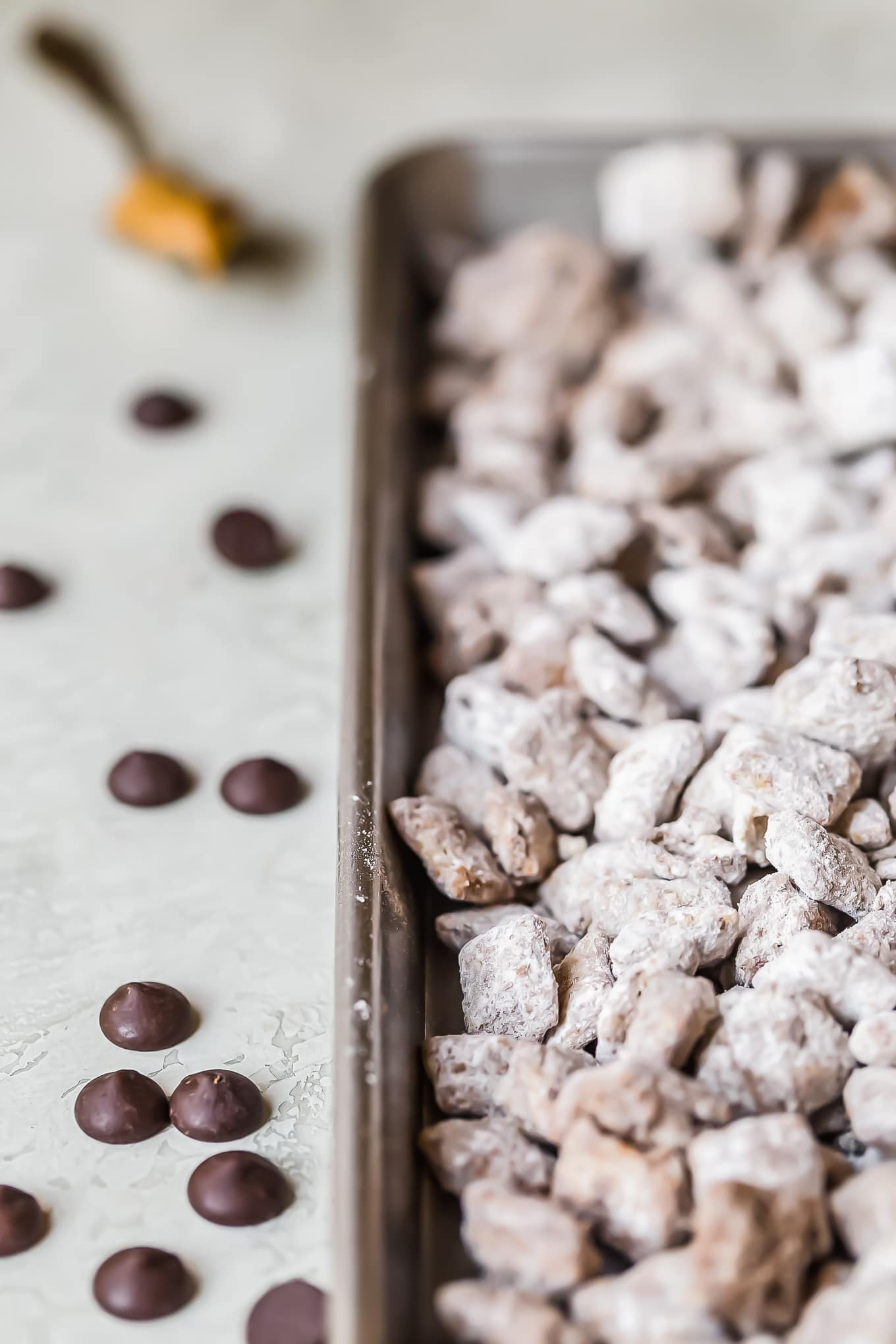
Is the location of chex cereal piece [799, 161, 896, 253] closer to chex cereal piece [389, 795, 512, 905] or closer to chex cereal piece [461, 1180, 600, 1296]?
chex cereal piece [389, 795, 512, 905]

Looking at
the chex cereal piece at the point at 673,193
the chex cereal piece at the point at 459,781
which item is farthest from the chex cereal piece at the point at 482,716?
the chex cereal piece at the point at 673,193

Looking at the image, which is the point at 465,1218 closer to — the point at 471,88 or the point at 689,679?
the point at 689,679

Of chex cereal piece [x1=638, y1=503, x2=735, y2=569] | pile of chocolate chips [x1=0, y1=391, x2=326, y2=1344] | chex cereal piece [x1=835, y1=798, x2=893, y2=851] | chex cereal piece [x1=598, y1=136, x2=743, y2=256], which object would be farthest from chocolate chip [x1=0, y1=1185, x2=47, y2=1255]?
chex cereal piece [x1=598, y1=136, x2=743, y2=256]

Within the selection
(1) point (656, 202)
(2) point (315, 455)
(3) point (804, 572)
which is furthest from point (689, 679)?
(1) point (656, 202)

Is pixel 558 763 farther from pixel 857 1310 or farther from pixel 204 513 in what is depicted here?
pixel 204 513

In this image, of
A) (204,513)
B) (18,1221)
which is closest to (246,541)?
(204,513)

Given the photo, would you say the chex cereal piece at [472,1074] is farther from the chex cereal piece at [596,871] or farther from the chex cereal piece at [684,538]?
the chex cereal piece at [684,538]
